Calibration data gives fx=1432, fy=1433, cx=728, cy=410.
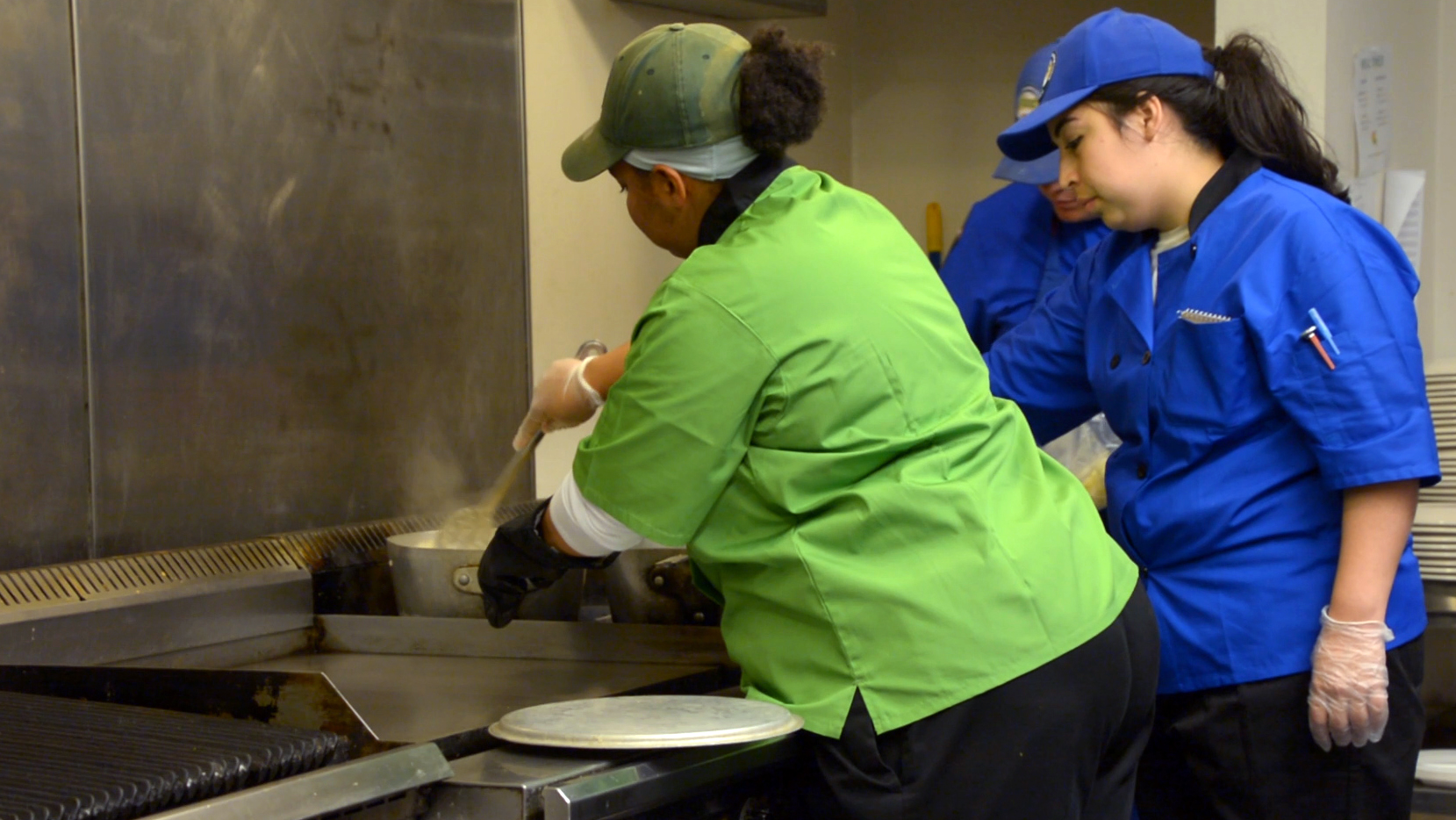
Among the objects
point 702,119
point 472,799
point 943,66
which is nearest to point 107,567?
point 472,799

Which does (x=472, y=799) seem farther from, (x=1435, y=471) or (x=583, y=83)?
(x=583, y=83)

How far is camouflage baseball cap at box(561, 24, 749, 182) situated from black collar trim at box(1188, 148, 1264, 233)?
0.54 m

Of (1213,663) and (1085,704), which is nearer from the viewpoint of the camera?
(1085,704)

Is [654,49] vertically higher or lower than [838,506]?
higher

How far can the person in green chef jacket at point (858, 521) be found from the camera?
3.91 feet

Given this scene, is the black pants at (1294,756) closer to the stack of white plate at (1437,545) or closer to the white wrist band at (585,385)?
the stack of white plate at (1437,545)

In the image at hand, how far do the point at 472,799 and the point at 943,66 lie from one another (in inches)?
102

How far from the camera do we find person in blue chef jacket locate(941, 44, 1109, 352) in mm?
2109

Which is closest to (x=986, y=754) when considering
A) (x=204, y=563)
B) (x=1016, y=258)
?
(x=204, y=563)

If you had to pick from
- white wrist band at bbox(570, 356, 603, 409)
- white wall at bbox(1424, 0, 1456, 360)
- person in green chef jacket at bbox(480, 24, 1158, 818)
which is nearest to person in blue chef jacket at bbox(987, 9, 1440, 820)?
person in green chef jacket at bbox(480, 24, 1158, 818)

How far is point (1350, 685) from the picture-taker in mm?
1421

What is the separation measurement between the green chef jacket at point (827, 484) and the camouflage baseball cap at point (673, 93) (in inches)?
5.5

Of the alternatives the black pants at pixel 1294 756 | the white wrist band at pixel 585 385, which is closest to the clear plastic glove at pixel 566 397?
the white wrist band at pixel 585 385

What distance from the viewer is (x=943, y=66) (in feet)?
10.8
